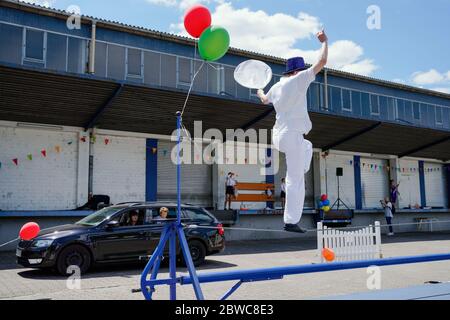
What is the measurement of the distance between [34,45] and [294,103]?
14587 mm

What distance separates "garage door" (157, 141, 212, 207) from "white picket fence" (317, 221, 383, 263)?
8.99 meters

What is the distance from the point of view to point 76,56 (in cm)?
1723

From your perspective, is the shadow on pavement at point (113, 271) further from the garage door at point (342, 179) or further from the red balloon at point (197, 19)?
the garage door at point (342, 179)

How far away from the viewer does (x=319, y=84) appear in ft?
77.4

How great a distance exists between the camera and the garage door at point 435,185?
94.5 ft

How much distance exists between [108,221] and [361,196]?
17859mm

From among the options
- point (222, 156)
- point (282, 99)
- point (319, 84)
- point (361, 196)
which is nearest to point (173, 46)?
point (222, 156)

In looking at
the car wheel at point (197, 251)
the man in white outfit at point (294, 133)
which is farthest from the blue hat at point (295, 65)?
the car wheel at point (197, 251)

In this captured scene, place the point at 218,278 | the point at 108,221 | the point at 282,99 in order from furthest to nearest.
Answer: the point at 108,221, the point at 282,99, the point at 218,278

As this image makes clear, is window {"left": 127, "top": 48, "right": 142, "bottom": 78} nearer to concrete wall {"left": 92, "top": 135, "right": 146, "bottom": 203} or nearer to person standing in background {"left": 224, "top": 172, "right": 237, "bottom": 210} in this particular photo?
concrete wall {"left": 92, "top": 135, "right": 146, "bottom": 203}

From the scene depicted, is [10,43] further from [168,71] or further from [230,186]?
[230,186]

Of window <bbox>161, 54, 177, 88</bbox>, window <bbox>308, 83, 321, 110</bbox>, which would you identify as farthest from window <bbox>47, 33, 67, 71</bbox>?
window <bbox>308, 83, 321, 110</bbox>

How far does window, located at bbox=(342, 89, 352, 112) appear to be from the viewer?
79.8 feet
